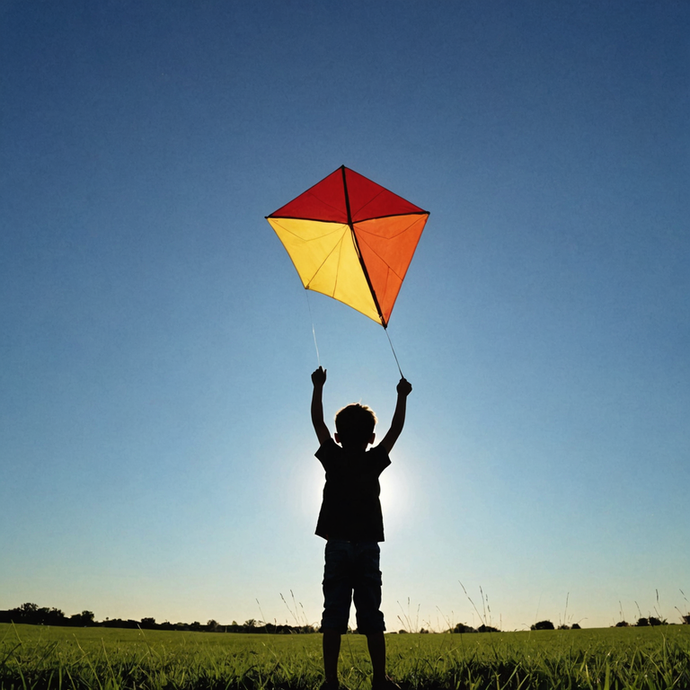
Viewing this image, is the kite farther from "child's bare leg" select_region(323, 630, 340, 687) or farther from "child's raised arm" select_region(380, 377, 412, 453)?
"child's bare leg" select_region(323, 630, 340, 687)

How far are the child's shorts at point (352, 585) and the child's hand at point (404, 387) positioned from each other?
140cm

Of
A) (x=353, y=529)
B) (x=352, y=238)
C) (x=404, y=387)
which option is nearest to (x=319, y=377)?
(x=404, y=387)

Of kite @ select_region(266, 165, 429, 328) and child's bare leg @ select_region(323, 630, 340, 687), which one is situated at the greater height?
kite @ select_region(266, 165, 429, 328)

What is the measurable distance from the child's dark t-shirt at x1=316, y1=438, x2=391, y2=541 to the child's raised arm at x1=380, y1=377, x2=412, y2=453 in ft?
0.30

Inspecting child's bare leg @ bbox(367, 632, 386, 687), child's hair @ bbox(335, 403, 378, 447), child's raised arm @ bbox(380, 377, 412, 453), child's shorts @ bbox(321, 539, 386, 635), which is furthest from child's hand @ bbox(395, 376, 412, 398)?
child's bare leg @ bbox(367, 632, 386, 687)

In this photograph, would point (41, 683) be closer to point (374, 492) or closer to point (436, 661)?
point (374, 492)

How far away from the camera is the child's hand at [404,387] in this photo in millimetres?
4847

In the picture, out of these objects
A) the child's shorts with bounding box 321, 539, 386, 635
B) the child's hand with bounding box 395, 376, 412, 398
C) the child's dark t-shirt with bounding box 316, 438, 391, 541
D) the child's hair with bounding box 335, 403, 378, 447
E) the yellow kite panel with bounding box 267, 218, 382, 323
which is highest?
the yellow kite panel with bounding box 267, 218, 382, 323

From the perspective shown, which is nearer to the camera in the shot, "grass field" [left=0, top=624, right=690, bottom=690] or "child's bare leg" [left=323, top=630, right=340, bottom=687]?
"grass field" [left=0, top=624, right=690, bottom=690]

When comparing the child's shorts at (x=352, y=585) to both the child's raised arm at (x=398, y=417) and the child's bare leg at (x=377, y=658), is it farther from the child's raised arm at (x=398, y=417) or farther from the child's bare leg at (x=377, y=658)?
the child's raised arm at (x=398, y=417)

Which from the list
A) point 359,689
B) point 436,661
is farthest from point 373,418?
point 436,661

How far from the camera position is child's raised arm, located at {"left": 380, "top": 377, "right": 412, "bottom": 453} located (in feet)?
14.8

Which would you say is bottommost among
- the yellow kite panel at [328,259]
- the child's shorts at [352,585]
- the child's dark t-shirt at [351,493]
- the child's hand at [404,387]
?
the child's shorts at [352,585]

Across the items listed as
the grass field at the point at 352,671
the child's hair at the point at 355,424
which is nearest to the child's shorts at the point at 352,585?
the grass field at the point at 352,671
